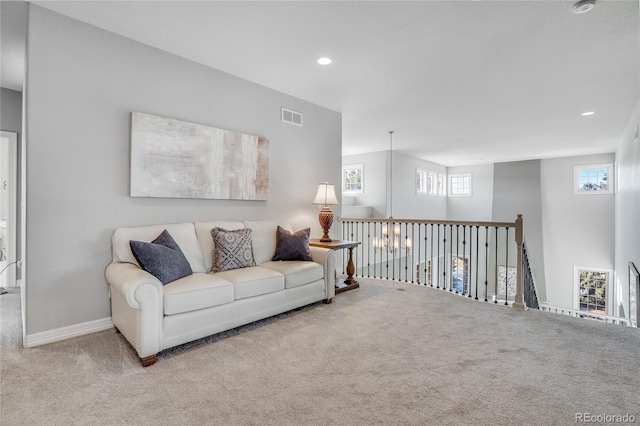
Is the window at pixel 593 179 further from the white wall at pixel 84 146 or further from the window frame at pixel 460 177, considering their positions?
the white wall at pixel 84 146

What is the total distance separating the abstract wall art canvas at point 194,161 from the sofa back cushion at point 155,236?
0.34m

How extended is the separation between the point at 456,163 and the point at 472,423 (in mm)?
10229

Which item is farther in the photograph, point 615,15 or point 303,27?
point 303,27

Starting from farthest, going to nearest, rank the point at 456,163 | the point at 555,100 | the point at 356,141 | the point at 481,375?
the point at 456,163
the point at 356,141
the point at 555,100
the point at 481,375

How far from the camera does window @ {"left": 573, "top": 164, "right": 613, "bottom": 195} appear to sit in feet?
27.5

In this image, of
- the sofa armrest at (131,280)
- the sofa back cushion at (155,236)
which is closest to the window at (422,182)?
the sofa back cushion at (155,236)

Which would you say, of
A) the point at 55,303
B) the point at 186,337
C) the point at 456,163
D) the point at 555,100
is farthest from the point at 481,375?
the point at 456,163

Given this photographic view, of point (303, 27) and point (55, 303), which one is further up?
point (303, 27)

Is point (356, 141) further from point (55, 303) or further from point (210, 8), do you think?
point (55, 303)

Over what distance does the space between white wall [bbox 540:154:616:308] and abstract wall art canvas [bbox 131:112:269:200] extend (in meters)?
8.89

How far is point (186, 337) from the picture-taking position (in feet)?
8.09

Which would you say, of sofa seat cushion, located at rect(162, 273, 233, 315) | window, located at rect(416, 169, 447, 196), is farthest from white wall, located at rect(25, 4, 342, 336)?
window, located at rect(416, 169, 447, 196)

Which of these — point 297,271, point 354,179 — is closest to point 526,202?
point 354,179

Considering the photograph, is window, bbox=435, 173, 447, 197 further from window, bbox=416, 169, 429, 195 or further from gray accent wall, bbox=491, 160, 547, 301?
gray accent wall, bbox=491, 160, 547, 301
